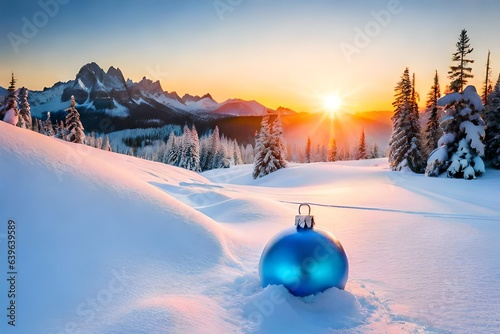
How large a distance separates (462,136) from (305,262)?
24827 mm

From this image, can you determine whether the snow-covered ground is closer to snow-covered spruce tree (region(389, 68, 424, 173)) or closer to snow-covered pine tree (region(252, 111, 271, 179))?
snow-covered spruce tree (region(389, 68, 424, 173))

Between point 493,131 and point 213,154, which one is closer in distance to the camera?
point 493,131

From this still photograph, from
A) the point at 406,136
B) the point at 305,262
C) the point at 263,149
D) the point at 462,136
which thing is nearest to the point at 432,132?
the point at 406,136

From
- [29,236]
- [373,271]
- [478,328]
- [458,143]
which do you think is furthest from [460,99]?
[29,236]

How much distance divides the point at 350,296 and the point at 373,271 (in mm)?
1893

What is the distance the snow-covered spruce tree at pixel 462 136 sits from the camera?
22531 mm

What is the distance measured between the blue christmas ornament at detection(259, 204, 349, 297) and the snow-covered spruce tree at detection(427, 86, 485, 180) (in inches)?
873

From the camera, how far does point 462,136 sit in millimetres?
23688

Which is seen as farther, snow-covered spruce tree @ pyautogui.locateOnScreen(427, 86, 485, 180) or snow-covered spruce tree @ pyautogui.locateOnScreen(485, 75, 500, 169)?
snow-covered spruce tree @ pyautogui.locateOnScreen(485, 75, 500, 169)

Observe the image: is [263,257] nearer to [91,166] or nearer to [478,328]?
[478,328]

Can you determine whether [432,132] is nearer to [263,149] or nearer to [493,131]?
[493,131]

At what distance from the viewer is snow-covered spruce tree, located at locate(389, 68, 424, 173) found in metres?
30.0
